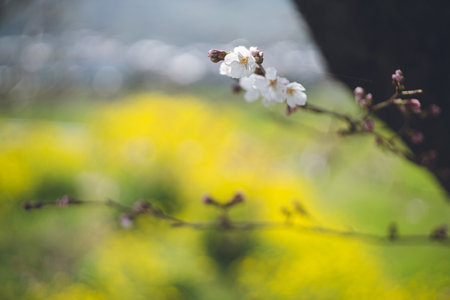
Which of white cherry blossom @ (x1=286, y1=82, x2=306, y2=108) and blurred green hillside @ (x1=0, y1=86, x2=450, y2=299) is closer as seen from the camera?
white cherry blossom @ (x1=286, y1=82, x2=306, y2=108)

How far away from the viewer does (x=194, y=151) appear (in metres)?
2.62

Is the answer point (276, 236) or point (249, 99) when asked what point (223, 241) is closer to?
point (276, 236)

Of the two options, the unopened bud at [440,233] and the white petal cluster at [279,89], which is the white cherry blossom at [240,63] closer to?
the white petal cluster at [279,89]

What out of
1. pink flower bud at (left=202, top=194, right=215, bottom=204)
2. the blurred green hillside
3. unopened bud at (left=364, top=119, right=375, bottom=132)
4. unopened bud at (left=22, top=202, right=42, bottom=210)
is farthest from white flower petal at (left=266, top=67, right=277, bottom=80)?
the blurred green hillside

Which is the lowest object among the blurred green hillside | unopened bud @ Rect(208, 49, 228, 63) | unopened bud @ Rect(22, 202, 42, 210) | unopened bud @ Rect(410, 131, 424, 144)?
the blurred green hillside

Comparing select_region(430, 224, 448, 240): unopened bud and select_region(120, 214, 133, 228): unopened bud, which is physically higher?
select_region(120, 214, 133, 228): unopened bud

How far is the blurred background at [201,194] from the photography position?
168 cm

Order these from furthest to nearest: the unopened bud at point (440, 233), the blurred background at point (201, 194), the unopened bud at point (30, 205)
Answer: the blurred background at point (201, 194) → the unopened bud at point (440, 233) → the unopened bud at point (30, 205)

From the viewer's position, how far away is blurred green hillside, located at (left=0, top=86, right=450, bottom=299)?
1.70 m

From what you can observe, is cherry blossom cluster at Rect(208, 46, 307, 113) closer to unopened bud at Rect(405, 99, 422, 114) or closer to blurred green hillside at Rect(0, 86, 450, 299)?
unopened bud at Rect(405, 99, 422, 114)

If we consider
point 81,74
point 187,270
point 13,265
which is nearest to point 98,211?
point 13,265

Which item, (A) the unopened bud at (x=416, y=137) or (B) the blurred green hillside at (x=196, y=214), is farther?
(B) the blurred green hillside at (x=196, y=214)

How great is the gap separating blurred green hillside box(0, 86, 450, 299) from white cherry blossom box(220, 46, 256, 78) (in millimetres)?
819

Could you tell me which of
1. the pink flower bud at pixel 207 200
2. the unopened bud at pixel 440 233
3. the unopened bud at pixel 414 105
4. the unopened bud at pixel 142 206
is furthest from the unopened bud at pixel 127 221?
the unopened bud at pixel 440 233
